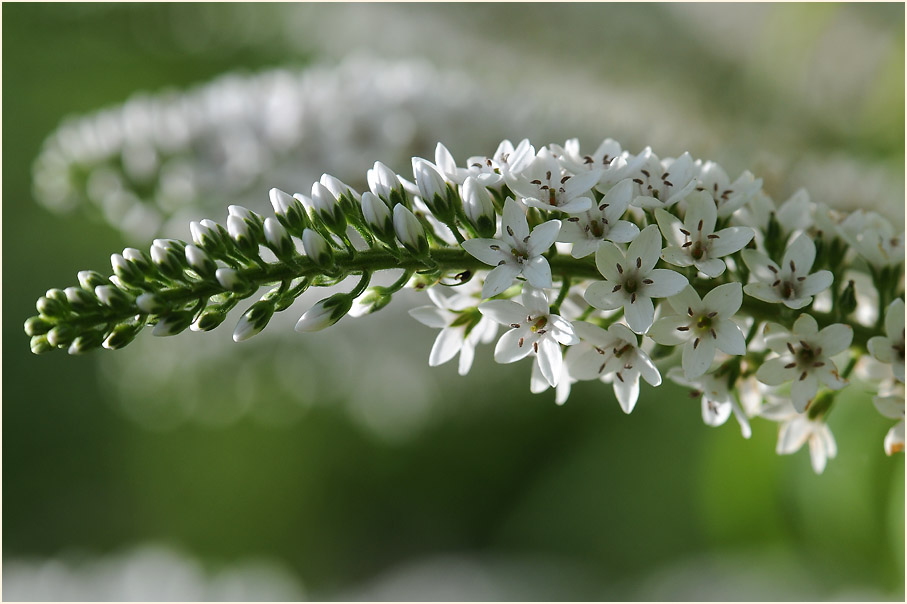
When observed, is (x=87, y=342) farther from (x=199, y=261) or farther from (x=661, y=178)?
(x=661, y=178)

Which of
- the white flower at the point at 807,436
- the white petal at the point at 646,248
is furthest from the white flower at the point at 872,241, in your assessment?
the white petal at the point at 646,248

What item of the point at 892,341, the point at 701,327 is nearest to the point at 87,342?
the point at 701,327

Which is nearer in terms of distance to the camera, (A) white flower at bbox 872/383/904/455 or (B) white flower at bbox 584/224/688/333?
(B) white flower at bbox 584/224/688/333

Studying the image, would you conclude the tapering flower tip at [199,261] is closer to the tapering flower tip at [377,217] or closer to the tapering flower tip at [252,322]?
the tapering flower tip at [252,322]

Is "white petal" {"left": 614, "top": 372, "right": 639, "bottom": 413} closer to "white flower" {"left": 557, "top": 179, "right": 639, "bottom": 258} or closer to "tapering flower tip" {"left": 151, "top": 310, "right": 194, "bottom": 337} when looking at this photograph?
"white flower" {"left": 557, "top": 179, "right": 639, "bottom": 258}

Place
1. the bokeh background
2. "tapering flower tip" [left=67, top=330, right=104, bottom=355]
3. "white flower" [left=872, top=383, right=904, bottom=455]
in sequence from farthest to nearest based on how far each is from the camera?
1. the bokeh background
2. "white flower" [left=872, top=383, right=904, bottom=455]
3. "tapering flower tip" [left=67, top=330, right=104, bottom=355]

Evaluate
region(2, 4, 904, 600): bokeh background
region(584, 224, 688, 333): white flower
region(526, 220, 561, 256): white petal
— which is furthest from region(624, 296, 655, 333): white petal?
region(2, 4, 904, 600): bokeh background

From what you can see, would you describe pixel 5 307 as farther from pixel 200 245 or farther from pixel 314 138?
pixel 200 245

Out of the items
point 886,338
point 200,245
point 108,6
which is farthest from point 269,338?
point 886,338
